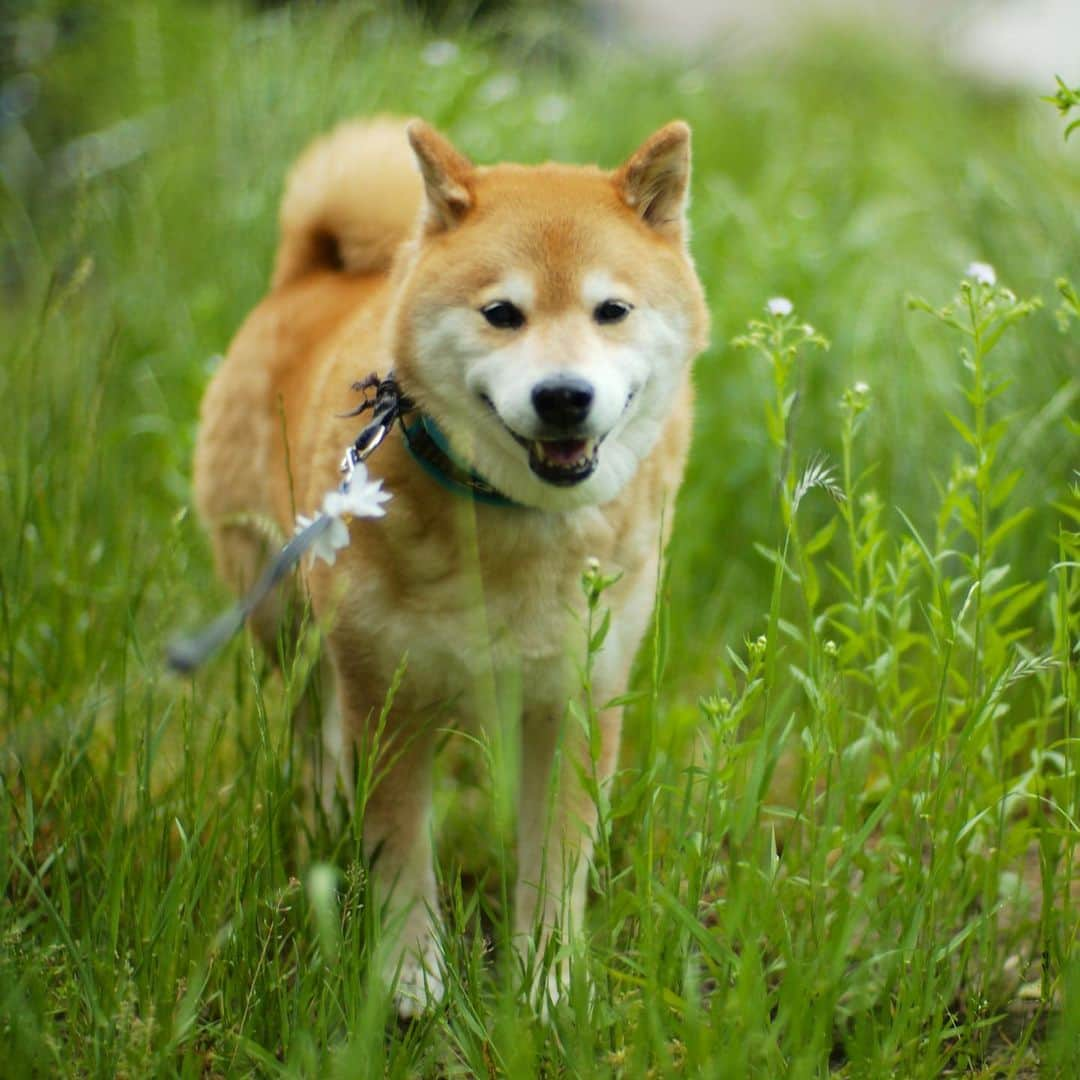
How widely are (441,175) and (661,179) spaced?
1.26 feet

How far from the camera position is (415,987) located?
2.21 m

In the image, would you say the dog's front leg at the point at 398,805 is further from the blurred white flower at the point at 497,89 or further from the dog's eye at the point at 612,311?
the blurred white flower at the point at 497,89

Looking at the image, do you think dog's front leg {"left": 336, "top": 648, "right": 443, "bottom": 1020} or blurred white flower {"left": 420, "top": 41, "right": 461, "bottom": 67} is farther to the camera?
blurred white flower {"left": 420, "top": 41, "right": 461, "bottom": 67}

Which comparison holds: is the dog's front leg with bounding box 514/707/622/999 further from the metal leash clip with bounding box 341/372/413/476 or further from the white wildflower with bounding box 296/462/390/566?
the white wildflower with bounding box 296/462/390/566

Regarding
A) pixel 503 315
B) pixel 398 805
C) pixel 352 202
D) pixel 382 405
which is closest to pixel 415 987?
pixel 398 805

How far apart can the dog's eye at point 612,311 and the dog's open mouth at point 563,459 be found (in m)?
0.23

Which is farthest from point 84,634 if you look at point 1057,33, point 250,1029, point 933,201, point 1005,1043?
point 1057,33

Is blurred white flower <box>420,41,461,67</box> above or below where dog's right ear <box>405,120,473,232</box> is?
above


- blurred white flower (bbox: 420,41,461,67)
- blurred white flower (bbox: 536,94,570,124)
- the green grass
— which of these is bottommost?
the green grass

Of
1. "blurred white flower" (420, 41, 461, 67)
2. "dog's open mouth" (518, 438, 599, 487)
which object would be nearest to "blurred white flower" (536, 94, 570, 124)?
"blurred white flower" (420, 41, 461, 67)

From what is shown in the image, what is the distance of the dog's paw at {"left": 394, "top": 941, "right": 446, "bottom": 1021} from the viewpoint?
1.88 metres

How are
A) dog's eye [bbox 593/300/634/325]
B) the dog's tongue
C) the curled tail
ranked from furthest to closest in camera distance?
the curled tail
dog's eye [bbox 593/300/634/325]
the dog's tongue

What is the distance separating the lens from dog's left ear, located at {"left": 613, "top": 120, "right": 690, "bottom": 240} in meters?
2.29

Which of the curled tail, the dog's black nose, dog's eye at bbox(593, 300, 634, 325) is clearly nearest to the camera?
the dog's black nose
